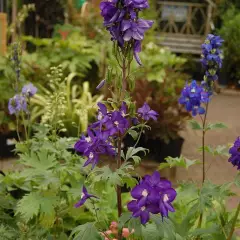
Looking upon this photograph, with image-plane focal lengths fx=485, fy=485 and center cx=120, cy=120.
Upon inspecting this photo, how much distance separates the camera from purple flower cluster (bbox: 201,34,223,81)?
2.65 metres

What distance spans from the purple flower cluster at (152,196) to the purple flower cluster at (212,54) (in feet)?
3.80

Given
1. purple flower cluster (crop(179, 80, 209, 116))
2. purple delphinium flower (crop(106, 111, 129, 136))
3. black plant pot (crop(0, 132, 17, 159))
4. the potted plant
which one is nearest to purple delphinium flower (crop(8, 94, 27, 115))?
purple flower cluster (crop(179, 80, 209, 116))

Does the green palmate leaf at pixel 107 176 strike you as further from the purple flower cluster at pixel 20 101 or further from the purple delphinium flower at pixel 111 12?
the purple flower cluster at pixel 20 101

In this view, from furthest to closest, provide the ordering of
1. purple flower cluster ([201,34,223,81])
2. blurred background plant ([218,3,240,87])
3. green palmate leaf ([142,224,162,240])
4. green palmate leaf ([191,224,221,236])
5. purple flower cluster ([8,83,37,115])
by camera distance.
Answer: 1. blurred background plant ([218,3,240,87])
2. purple flower cluster ([8,83,37,115])
3. purple flower cluster ([201,34,223,81])
4. green palmate leaf ([191,224,221,236])
5. green palmate leaf ([142,224,162,240])

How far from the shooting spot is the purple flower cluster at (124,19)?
1.71m

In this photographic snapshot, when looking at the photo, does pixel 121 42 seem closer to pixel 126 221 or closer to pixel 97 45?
pixel 126 221

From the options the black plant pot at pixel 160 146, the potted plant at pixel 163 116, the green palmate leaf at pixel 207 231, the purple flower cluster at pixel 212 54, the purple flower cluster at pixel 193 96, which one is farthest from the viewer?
the black plant pot at pixel 160 146

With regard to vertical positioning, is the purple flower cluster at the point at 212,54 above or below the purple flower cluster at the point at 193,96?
above

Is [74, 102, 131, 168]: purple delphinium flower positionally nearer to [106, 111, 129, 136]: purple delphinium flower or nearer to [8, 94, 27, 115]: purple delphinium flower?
[106, 111, 129, 136]: purple delphinium flower

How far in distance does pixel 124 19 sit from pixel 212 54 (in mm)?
1054

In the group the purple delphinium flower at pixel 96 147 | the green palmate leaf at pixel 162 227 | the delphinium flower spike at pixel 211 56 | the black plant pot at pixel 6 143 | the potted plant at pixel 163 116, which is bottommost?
the black plant pot at pixel 6 143

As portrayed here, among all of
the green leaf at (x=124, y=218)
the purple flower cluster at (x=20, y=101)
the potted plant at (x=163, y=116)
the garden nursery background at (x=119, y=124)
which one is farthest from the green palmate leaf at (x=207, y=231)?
the potted plant at (x=163, y=116)

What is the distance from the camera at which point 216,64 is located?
107 inches

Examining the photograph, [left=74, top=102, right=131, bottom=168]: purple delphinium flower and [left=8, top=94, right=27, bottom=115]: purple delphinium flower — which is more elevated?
[left=74, top=102, right=131, bottom=168]: purple delphinium flower
